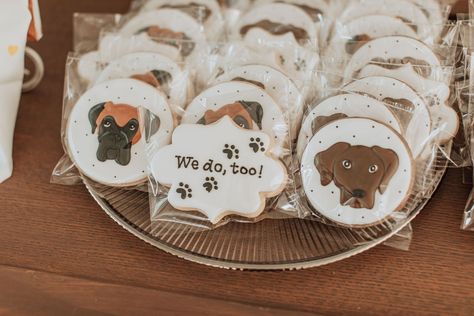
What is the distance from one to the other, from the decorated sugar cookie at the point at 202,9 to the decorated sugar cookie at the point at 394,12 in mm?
264

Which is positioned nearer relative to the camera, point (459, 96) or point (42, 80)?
point (459, 96)

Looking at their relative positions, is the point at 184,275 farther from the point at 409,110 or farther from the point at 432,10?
the point at 432,10

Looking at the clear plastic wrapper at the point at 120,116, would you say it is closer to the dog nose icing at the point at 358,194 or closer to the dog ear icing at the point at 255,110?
the dog ear icing at the point at 255,110

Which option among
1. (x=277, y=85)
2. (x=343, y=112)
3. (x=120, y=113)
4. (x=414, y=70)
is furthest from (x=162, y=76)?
(x=414, y=70)

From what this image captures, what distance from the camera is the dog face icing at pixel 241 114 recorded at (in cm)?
90

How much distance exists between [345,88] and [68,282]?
1.79 ft

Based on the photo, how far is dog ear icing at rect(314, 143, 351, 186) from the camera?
837mm

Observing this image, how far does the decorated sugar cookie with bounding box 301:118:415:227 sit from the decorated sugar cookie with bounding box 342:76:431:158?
2.3 inches

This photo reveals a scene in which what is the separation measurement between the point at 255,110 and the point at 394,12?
40 centimetres

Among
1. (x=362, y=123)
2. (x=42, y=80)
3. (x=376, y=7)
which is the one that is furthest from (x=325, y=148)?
(x=42, y=80)

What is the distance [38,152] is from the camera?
3.39 feet

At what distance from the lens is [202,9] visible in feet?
3.84

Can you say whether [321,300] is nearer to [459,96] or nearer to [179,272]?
[179,272]

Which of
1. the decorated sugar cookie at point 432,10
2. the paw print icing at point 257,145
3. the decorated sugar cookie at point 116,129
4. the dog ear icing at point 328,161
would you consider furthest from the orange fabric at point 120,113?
the decorated sugar cookie at point 432,10
